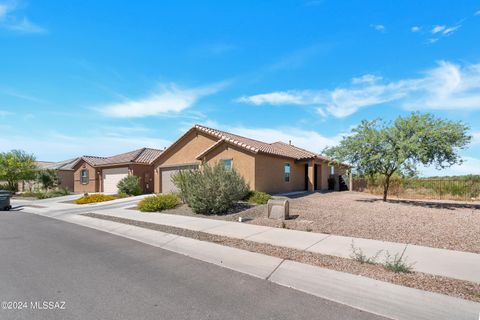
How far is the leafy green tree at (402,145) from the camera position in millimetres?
15125

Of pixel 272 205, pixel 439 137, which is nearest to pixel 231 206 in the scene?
pixel 272 205

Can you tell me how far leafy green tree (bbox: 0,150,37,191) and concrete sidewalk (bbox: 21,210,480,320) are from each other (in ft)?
126

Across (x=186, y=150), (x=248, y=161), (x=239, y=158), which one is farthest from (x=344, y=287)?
(x=186, y=150)

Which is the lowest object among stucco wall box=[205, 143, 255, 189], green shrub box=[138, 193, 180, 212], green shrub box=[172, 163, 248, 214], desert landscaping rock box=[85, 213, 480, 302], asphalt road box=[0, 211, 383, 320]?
asphalt road box=[0, 211, 383, 320]

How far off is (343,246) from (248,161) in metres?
12.3

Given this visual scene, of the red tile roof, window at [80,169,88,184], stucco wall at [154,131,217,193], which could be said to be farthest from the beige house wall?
stucco wall at [154,131,217,193]

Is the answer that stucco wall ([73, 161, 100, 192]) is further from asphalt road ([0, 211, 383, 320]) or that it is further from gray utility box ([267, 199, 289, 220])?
gray utility box ([267, 199, 289, 220])

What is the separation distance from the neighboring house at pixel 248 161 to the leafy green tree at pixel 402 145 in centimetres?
429

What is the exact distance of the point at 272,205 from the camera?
39.4ft

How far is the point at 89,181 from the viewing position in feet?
107

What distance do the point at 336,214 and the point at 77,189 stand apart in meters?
31.1

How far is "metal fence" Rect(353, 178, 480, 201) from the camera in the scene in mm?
20594

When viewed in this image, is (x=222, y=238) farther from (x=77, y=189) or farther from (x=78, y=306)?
(x=77, y=189)

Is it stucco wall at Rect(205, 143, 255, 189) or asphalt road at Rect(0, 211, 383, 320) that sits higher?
stucco wall at Rect(205, 143, 255, 189)
